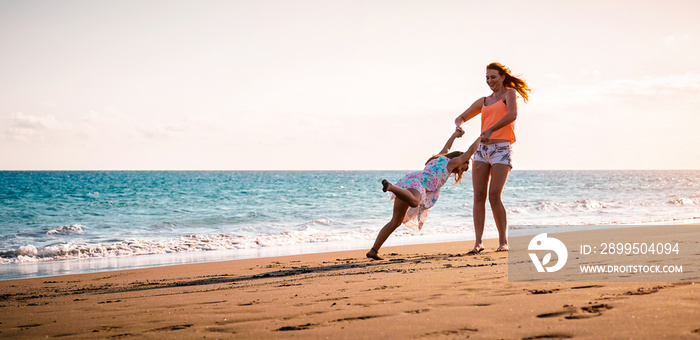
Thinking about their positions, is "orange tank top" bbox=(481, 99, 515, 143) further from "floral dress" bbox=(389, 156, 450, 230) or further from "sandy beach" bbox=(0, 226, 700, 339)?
"sandy beach" bbox=(0, 226, 700, 339)

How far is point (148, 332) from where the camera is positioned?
272 centimetres

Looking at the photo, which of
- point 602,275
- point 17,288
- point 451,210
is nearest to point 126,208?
point 451,210

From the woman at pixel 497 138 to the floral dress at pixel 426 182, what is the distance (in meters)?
0.43

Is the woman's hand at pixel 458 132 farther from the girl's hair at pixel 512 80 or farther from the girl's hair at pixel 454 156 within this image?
the girl's hair at pixel 512 80

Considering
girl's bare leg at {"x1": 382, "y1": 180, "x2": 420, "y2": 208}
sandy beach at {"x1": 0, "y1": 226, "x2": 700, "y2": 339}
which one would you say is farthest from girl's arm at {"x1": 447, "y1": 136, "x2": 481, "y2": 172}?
sandy beach at {"x1": 0, "y1": 226, "x2": 700, "y2": 339}

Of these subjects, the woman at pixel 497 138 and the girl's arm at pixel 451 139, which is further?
the girl's arm at pixel 451 139

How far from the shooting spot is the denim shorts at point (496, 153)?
5.52 meters

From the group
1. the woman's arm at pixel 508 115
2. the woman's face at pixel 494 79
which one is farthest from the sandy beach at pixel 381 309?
the woman's face at pixel 494 79

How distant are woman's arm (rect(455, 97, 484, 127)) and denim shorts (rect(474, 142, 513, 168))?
0.39 metres

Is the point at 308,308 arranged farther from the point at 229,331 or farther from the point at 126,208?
the point at 126,208

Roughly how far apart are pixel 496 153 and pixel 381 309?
3.20 meters

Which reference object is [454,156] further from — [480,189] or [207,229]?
[207,229]

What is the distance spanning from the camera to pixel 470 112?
5922mm

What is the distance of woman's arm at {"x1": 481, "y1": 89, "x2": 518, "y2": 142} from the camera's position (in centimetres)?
529
